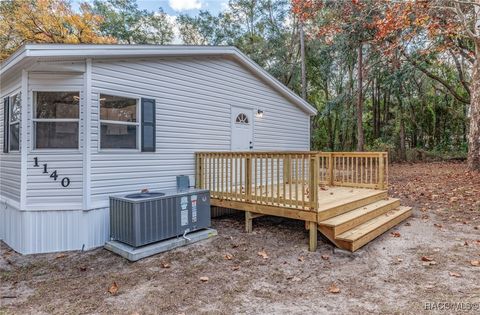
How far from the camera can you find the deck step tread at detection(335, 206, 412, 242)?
4.33 meters

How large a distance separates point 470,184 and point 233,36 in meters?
16.6

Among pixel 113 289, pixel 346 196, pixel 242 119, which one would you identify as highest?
pixel 242 119

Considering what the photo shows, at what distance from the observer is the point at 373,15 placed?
39.6 ft

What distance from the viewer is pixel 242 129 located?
7715 millimetres

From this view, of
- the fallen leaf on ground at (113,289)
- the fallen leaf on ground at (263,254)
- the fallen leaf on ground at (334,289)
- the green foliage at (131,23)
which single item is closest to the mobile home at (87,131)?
the fallen leaf on ground at (113,289)

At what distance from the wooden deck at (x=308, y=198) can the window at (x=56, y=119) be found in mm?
2587

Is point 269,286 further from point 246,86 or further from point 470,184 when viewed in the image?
point 470,184

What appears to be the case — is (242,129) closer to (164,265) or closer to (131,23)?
(164,265)

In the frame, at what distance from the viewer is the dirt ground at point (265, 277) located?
3012 mm

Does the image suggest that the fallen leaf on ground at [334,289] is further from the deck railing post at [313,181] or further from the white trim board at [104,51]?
the white trim board at [104,51]

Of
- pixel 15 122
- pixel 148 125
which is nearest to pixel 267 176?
pixel 148 125

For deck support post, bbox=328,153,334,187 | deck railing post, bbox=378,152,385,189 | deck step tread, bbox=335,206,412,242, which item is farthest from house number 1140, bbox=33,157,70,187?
deck railing post, bbox=378,152,385,189

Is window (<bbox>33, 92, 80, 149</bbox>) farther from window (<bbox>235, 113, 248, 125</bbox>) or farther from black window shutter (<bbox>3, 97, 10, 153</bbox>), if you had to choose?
window (<bbox>235, 113, 248, 125</bbox>)

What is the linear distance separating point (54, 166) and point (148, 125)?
172 centimetres
